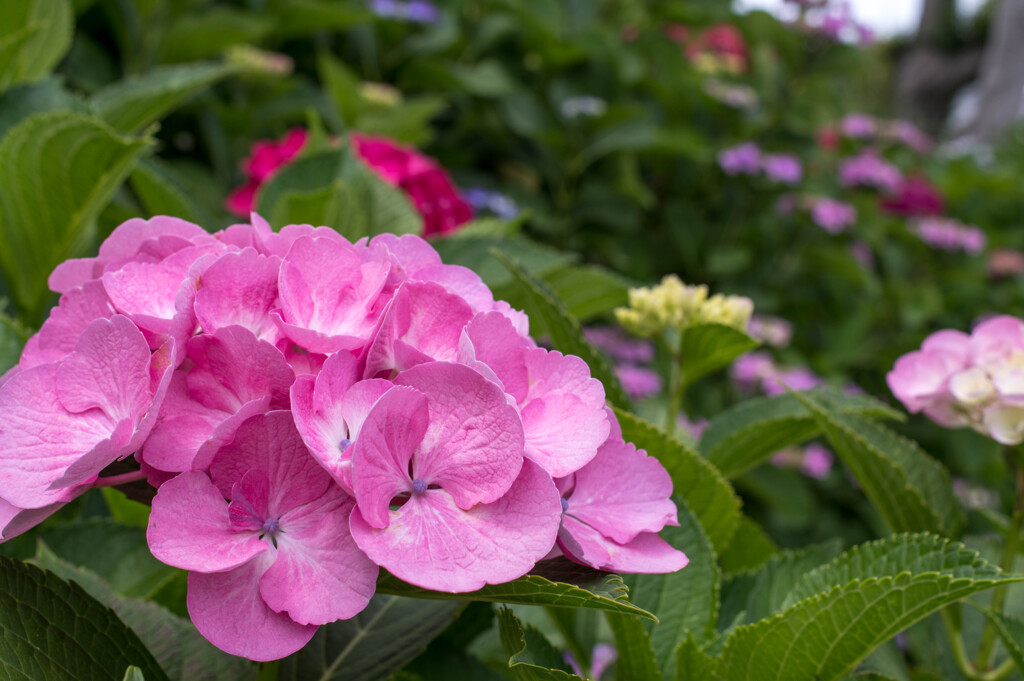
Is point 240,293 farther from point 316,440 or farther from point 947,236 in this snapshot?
point 947,236

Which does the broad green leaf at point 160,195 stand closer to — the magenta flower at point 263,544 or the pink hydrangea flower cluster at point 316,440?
the pink hydrangea flower cluster at point 316,440

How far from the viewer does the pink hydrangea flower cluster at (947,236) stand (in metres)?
3.22

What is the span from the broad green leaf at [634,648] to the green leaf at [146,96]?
75cm

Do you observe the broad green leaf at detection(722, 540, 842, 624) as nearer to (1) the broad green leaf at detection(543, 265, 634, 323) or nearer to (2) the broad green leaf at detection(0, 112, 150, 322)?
(1) the broad green leaf at detection(543, 265, 634, 323)

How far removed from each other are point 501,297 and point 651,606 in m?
0.43

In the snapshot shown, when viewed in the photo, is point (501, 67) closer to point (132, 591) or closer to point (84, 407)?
point (132, 591)

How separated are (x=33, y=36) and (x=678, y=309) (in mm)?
794

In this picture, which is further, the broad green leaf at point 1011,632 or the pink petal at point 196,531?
the broad green leaf at point 1011,632

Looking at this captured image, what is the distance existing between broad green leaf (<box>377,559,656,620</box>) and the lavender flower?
2.29 metres

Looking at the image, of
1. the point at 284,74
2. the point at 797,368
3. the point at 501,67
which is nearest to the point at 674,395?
the point at 284,74

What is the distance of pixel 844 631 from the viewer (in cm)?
52

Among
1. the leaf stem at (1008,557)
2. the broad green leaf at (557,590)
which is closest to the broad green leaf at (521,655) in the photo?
the broad green leaf at (557,590)

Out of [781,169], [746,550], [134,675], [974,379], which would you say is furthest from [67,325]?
[781,169]

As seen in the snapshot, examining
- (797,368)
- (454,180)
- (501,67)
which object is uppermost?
(501,67)
